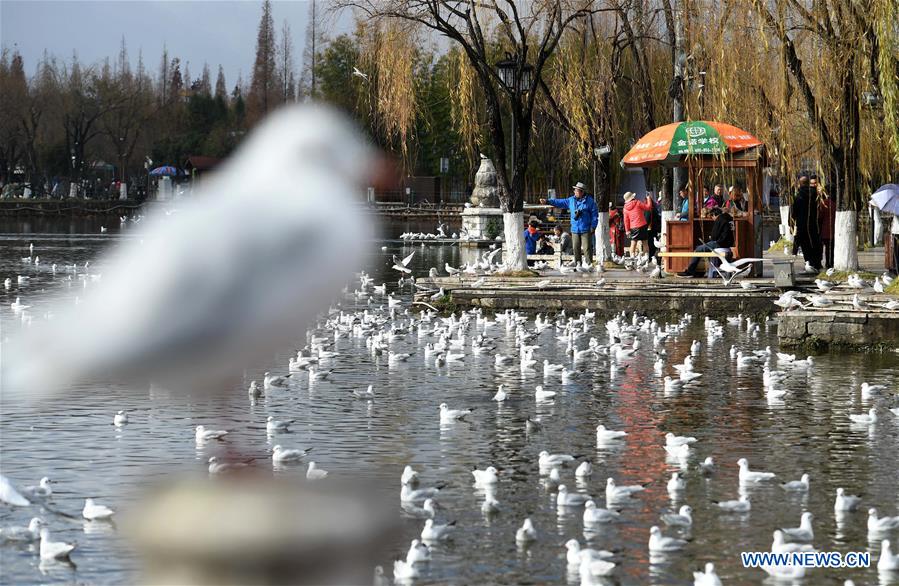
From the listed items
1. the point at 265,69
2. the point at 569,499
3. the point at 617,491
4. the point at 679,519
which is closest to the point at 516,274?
the point at 617,491

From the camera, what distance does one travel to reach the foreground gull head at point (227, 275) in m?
7.14

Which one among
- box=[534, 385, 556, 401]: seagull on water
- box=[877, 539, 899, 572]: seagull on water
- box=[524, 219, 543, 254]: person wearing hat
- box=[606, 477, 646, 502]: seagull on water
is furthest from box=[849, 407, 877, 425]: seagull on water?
box=[524, 219, 543, 254]: person wearing hat

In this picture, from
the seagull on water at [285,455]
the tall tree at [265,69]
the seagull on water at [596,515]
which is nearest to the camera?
the seagull on water at [596,515]

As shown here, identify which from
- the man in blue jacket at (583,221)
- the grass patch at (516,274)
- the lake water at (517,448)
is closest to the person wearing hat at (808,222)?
the man in blue jacket at (583,221)

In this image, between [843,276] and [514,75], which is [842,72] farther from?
[514,75]

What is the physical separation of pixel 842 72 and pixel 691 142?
3.76 meters

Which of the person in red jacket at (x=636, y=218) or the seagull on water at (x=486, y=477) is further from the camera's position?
the person in red jacket at (x=636, y=218)

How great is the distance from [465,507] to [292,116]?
272cm

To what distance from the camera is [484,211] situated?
4938cm

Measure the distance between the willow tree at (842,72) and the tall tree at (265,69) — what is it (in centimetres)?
10915

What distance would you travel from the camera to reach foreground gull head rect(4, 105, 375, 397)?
7145mm

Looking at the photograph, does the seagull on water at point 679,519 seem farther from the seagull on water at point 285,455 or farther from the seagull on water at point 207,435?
the seagull on water at point 207,435

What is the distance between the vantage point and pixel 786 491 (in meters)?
9.26

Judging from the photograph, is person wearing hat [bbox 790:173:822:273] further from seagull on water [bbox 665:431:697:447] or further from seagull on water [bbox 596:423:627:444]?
seagull on water [bbox 665:431:697:447]
